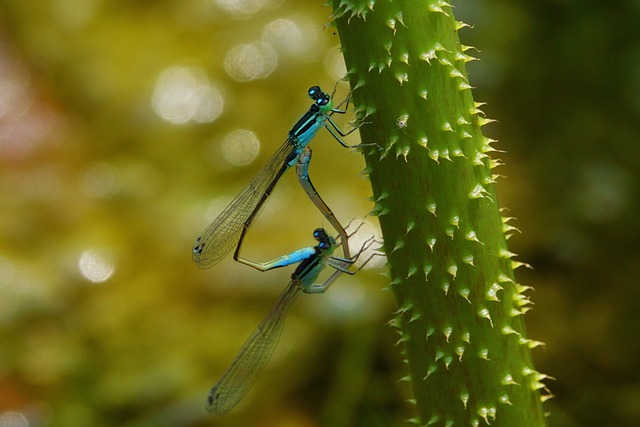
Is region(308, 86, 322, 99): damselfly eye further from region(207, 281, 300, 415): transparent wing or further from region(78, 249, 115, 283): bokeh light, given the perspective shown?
region(78, 249, 115, 283): bokeh light

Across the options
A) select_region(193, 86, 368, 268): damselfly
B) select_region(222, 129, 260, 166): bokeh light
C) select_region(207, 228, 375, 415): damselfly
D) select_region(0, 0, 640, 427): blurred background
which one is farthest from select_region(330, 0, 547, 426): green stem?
select_region(222, 129, 260, 166): bokeh light

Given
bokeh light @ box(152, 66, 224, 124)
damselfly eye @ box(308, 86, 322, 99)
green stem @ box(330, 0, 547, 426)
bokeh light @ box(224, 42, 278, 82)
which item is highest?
bokeh light @ box(224, 42, 278, 82)

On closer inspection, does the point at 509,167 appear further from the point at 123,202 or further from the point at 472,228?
the point at 472,228

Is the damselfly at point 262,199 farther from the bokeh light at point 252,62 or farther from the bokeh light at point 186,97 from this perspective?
the bokeh light at point 252,62

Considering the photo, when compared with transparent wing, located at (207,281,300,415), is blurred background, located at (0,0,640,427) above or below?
above

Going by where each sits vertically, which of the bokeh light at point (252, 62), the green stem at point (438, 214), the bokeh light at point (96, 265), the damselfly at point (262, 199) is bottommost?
the green stem at point (438, 214)

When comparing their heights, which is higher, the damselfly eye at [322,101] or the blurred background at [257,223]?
the blurred background at [257,223]

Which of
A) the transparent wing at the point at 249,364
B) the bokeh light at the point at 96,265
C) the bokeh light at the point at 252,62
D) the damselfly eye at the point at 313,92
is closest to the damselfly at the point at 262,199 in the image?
the damselfly eye at the point at 313,92
